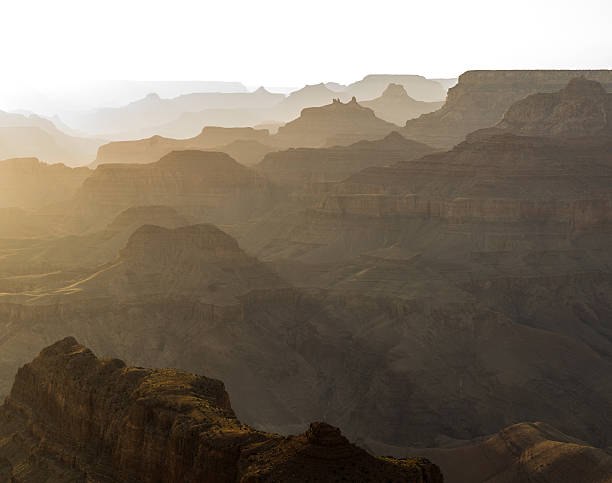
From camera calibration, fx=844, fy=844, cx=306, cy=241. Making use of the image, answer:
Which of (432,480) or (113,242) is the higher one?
(432,480)

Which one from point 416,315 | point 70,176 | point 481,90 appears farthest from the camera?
point 481,90

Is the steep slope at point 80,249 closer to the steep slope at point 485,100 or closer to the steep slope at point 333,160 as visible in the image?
the steep slope at point 333,160

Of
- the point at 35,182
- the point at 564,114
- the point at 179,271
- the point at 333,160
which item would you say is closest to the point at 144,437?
the point at 179,271

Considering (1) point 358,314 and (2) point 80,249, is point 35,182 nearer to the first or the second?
(2) point 80,249

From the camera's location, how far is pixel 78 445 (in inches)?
1559

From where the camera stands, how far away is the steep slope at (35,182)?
6614 inches

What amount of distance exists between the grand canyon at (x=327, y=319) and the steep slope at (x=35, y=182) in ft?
62.9

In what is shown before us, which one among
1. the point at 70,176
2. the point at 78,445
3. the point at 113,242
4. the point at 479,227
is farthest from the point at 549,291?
the point at 70,176

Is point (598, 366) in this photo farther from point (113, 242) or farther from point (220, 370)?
point (113, 242)

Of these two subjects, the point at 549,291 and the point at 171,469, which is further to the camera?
the point at 549,291

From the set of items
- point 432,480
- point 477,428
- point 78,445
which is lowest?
point 477,428

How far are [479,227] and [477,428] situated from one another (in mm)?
45841

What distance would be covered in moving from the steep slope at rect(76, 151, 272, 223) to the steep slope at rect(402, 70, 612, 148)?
52.6 meters

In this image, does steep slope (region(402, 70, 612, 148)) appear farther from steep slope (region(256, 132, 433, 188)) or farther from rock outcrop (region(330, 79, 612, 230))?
rock outcrop (region(330, 79, 612, 230))
